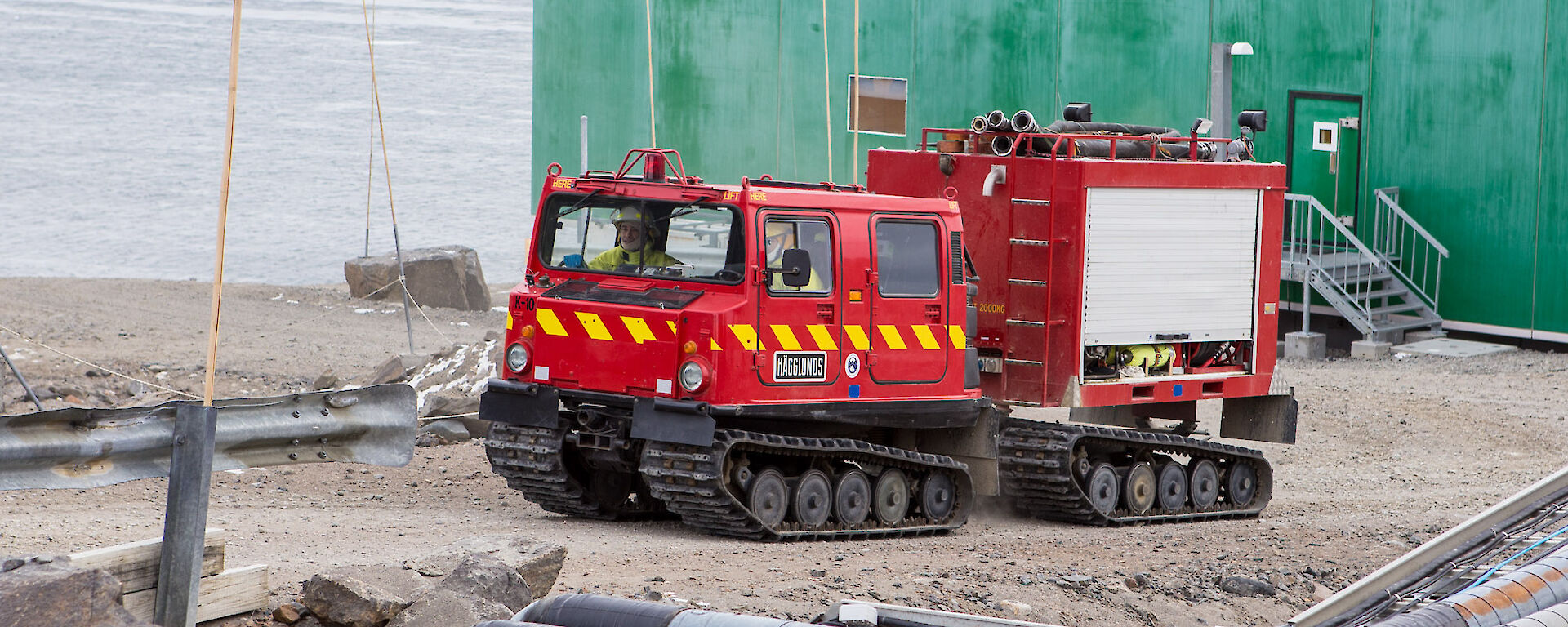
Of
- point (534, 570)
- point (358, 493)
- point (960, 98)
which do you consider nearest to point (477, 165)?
point (960, 98)

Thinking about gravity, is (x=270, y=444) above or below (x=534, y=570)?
above

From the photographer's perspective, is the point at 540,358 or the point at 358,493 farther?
the point at 358,493

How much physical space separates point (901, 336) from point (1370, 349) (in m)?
12.4

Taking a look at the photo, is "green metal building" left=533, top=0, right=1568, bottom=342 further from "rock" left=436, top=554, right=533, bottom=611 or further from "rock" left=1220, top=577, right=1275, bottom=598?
"rock" left=436, top=554, right=533, bottom=611

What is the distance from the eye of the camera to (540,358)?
36.3 feet

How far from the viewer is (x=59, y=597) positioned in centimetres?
588

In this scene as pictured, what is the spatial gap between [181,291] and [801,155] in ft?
32.2

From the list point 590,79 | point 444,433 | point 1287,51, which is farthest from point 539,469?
point 590,79

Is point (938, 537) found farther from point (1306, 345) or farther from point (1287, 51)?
point (1287, 51)

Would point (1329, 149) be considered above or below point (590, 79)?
below

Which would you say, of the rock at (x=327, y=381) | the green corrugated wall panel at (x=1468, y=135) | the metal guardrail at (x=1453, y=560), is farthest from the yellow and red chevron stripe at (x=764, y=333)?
the green corrugated wall panel at (x=1468, y=135)

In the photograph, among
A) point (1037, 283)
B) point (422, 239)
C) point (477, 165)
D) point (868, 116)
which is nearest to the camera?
point (1037, 283)

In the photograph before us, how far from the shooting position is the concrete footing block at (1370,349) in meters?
21.7

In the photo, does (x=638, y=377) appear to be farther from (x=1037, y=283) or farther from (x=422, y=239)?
(x=422, y=239)
